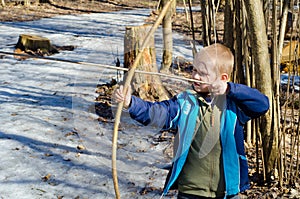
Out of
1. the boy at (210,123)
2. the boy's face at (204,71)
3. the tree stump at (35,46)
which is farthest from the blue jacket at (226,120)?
the tree stump at (35,46)

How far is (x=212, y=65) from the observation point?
156 cm

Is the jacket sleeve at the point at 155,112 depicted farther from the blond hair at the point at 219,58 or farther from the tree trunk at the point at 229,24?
the tree trunk at the point at 229,24

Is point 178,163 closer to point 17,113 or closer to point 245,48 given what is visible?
point 245,48

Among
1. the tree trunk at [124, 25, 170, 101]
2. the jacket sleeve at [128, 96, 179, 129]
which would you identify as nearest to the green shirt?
the jacket sleeve at [128, 96, 179, 129]

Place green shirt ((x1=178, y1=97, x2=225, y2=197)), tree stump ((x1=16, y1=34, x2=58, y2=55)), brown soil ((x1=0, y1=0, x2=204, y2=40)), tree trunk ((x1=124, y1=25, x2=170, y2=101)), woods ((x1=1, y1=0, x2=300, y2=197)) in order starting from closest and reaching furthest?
green shirt ((x1=178, y1=97, x2=225, y2=197))
tree trunk ((x1=124, y1=25, x2=170, y2=101))
woods ((x1=1, y1=0, x2=300, y2=197))
tree stump ((x1=16, y1=34, x2=58, y2=55))
brown soil ((x1=0, y1=0, x2=204, y2=40))

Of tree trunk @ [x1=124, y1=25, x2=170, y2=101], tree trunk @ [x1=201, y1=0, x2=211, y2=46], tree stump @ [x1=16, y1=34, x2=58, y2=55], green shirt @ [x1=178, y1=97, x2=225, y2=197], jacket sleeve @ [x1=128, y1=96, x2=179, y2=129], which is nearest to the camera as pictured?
jacket sleeve @ [x1=128, y1=96, x2=179, y2=129]

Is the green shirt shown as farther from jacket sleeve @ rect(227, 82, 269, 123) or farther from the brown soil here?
the brown soil

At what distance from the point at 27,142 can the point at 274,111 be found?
2167 mm

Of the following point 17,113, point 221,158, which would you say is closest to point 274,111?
point 221,158

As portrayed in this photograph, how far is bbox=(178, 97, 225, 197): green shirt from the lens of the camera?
173 centimetres

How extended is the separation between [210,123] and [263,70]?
1.04 meters

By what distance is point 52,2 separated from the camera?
17359 mm

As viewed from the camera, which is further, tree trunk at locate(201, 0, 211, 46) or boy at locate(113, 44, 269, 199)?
tree trunk at locate(201, 0, 211, 46)

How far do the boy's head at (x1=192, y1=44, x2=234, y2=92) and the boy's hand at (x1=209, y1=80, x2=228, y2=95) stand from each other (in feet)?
0.05
